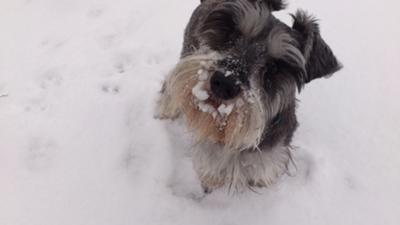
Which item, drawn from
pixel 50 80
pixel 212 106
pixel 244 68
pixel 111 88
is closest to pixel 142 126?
pixel 111 88

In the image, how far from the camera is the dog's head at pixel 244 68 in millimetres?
2652

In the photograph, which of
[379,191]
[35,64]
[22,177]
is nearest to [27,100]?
[35,64]

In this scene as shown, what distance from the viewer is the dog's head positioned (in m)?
2.65

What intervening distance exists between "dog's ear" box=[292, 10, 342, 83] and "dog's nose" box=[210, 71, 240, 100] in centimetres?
52

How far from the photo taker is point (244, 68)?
2.67 m

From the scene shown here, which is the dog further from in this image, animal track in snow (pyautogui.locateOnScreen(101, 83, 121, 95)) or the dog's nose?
animal track in snow (pyautogui.locateOnScreen(101, 83, 121, 95))

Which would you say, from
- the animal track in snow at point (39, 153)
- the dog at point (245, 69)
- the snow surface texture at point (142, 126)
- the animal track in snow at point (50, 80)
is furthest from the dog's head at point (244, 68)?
the animal track in snow at point (50, 80)

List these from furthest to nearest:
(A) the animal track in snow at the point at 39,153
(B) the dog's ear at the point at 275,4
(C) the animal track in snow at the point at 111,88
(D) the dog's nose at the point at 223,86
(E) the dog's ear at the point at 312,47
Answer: (C) the animal track in snow at the point at 111,88 → (A) the animal track in snow at the point at 39,153 → (B) the dog's ear at the point at 275,4 → (E) the dog's ear at the point at 312,47 → (D) the dog's nose at the point at 223,86

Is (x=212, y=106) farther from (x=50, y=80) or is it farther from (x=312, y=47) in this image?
(x=50, y=80)

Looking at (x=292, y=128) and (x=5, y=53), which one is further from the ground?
(x=292, y=128)

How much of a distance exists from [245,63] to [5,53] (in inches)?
127

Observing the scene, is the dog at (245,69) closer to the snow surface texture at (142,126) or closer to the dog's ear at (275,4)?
the dog's ear at (275,4)

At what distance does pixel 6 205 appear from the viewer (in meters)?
3.87

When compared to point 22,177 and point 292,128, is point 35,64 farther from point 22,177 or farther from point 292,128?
point 292,128
